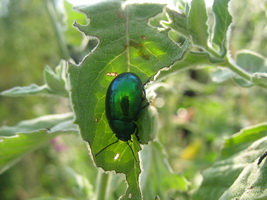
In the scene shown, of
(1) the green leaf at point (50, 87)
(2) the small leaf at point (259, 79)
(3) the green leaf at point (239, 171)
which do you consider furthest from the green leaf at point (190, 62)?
(1) the green leaf at point (50, 87)

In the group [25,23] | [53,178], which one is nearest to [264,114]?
[53,178]

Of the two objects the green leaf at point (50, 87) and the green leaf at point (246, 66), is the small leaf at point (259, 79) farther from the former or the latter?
the green leaf at point (50, 87)

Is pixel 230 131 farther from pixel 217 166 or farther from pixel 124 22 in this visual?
pixel 124 22

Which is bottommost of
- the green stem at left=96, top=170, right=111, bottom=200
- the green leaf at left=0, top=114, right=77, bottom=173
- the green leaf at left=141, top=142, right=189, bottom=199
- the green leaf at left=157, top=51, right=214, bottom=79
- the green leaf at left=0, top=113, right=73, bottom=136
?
the green leaf at left=141, top=142, right=189, bottom=199

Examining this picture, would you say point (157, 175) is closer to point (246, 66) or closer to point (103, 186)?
point (103, 186)

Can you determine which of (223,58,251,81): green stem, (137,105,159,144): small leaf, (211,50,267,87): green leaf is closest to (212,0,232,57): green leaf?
(223,58,251,81): green stem

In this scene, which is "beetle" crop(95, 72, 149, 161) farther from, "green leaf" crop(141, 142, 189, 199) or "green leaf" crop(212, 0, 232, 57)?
"green leaf" crop(141, 142, 189, 199)
